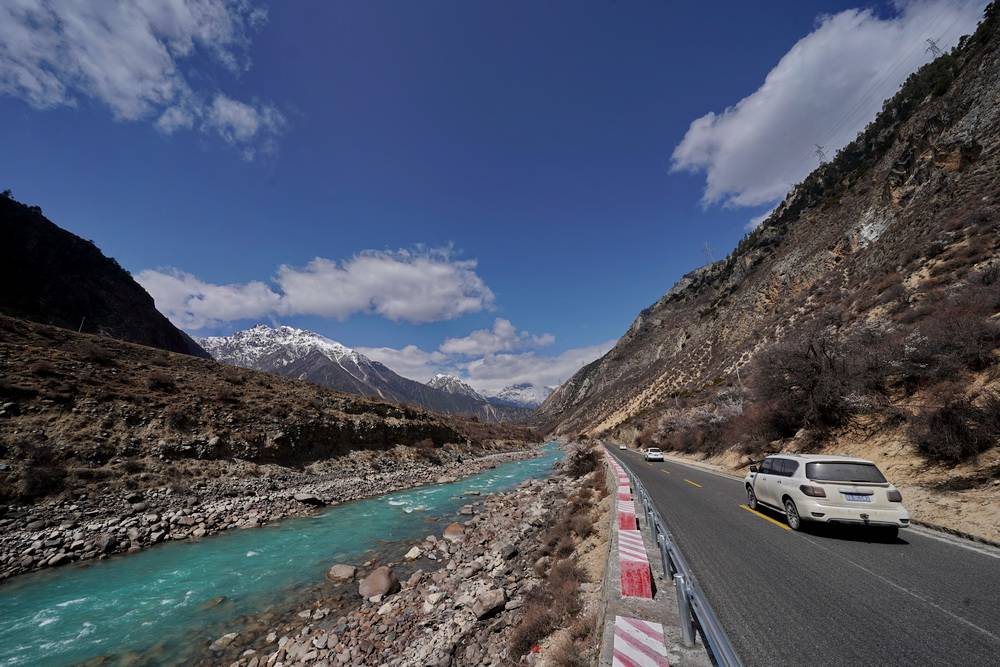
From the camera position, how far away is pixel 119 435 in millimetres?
19125

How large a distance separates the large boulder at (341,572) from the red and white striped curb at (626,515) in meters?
8.23

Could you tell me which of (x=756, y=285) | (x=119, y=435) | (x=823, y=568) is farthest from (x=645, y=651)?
(x=756, y=285)

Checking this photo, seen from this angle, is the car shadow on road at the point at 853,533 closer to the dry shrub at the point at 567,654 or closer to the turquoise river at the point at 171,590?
the dry shrub at the point at 567,654

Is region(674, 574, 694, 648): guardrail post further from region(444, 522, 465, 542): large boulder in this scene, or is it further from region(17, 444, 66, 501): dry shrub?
region(17, 444, 66, 501): dry shrub

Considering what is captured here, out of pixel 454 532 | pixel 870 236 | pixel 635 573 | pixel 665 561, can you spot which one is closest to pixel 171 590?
pixel 454 532

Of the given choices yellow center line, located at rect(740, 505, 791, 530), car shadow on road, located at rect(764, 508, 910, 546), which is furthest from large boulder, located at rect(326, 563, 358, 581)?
car shadow on road, located at rect(764, 508, 910, 546)

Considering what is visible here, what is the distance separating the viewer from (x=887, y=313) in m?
21.7

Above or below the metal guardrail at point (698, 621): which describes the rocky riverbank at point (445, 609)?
below

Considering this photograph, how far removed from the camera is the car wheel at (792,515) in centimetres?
871

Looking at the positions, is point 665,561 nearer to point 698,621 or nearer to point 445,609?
point 698,621

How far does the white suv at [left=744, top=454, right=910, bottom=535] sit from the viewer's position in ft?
25.2

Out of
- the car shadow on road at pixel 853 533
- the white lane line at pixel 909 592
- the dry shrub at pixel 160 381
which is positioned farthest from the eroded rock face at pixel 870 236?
the dry shrub at pixel 160 381

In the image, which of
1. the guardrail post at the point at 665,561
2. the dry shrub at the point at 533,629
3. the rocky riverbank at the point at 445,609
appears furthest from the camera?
the rocky riverbank at the point at 445,609

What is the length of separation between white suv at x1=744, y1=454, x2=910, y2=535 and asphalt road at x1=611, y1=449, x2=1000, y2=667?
0.46 meters
